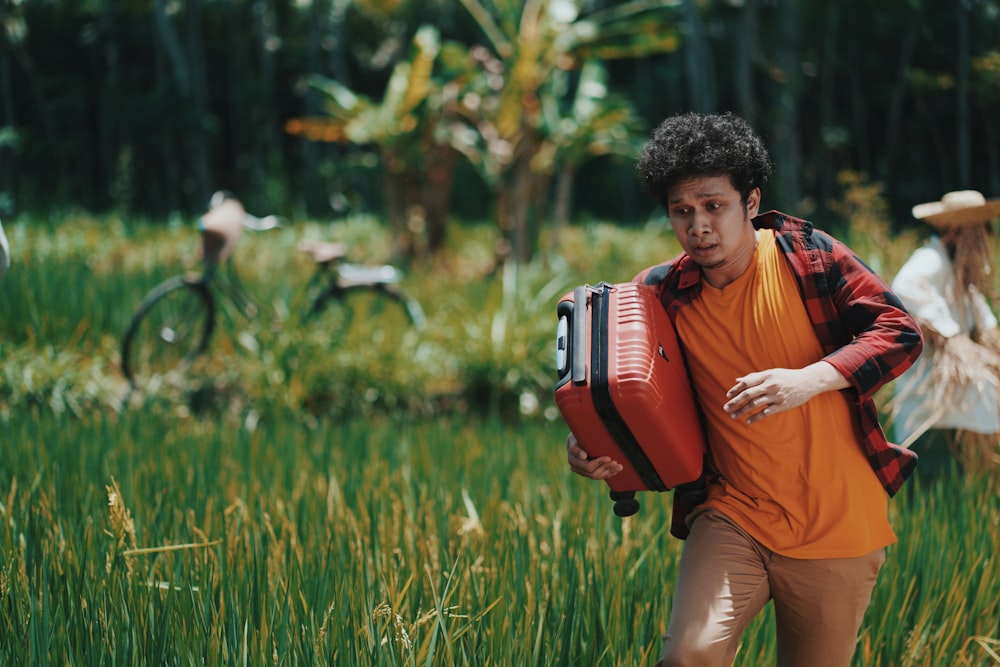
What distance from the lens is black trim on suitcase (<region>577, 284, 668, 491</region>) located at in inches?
63.9

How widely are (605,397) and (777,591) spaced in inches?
19.6

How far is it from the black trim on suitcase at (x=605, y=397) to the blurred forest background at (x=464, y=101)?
5722 mm

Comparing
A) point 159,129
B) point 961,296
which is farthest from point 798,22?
point 961,296

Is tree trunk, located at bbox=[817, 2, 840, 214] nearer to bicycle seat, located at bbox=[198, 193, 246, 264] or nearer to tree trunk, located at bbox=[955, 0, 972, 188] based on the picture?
tree trunk, located at bbox=[955, 0, 972, 188]

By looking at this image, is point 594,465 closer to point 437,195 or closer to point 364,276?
point 364,276

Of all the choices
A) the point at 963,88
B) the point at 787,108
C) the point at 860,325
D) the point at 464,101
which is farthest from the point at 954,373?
the point at 787,108

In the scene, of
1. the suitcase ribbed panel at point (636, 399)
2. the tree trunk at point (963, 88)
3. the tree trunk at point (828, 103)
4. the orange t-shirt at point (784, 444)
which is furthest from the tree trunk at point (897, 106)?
the suitcase ribbed panel at point (636, 399)

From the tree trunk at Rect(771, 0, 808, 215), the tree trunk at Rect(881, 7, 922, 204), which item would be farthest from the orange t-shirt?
the tree trunk at Rect(881, 7, 922, 204)

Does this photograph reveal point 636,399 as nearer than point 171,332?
Yes

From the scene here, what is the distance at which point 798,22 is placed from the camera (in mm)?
12852

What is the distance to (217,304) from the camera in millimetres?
5934

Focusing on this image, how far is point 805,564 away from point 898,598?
0.68m

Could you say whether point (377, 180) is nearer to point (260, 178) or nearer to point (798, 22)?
point (260, 178)

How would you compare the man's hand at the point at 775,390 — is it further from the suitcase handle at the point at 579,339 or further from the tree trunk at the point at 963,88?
the tree trunk at the point at 963,88
